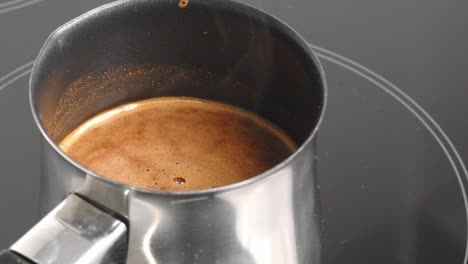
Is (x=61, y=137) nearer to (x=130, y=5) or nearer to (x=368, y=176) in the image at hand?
(x=130, y=5)

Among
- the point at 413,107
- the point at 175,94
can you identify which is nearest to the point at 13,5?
the point at 175,94

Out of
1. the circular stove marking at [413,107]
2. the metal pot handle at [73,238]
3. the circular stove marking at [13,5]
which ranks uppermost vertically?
the circular stove marking at [13,5]

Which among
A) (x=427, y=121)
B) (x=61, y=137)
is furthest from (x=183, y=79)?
(x=427, y=121)

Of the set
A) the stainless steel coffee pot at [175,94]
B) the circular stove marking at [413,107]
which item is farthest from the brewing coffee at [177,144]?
the circular stove marking at [413,107]

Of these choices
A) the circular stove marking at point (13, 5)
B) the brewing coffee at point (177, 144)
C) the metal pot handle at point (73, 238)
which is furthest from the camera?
the circular stove marking at point (13, 5)

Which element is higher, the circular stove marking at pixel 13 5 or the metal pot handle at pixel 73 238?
the circular stove marking at pixel 13 5

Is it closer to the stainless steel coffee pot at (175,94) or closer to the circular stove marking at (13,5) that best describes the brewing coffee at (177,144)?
the stainless steel coffee pot at (175,94)

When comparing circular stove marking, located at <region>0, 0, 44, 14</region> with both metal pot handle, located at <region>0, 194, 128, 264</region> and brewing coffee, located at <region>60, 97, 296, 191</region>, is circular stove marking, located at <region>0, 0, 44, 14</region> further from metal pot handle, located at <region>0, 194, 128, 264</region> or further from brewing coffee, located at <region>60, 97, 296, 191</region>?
metal pot handle, located at <region>0, 194, 128, 264</region>

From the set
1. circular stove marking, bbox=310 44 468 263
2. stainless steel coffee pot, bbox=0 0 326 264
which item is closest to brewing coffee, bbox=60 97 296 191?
stainless steel coffee pot, bbox=0 0 326 264

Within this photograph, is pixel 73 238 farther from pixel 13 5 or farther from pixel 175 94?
pixel 13 5
